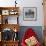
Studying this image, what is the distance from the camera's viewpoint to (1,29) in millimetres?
5762

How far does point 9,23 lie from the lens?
5789mm

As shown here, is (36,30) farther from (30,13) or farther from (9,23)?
(9,23)

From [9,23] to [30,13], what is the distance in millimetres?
877

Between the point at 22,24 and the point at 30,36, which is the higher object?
the point at 22,24

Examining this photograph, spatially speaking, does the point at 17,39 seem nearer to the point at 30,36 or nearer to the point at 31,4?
the point at 30,36

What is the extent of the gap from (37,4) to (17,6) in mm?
762

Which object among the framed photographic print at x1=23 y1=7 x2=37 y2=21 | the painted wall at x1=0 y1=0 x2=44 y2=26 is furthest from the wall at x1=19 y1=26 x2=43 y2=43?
the framed photographic print at x1=23 y1=7 x2=37 y2=21

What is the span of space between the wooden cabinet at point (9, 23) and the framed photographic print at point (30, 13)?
0.30 metres

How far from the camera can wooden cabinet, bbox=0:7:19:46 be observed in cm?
565

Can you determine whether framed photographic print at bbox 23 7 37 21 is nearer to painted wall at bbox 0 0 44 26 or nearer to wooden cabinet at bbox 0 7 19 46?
painted wall at bbox 0 0 44 26

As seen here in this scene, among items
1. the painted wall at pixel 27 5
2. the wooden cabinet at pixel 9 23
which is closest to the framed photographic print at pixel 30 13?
the painted wall at pixel 27 5

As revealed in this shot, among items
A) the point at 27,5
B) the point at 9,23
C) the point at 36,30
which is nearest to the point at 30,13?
the point at 27,5

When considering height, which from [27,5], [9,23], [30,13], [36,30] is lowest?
[36,30]

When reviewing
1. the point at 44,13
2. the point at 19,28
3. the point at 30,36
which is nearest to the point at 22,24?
the point at 19,28
